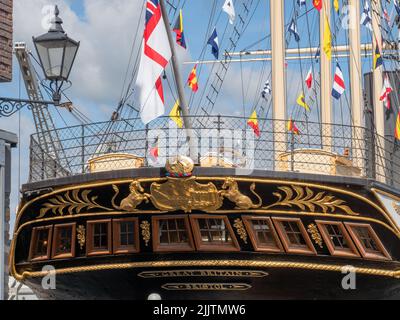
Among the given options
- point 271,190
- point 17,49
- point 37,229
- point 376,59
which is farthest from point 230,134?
point 17,49

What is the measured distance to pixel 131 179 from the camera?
15234 mm

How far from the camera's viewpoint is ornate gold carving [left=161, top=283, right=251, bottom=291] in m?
15.8

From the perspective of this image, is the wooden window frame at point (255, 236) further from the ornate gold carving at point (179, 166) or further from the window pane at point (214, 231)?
the ornate gold carving at point (179, 166)

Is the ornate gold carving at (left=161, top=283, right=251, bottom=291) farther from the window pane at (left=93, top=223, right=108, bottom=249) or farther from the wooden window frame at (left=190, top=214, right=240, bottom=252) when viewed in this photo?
the window pane at (left=93, top=223, right=108, bottom=249)

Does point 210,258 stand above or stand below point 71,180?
below

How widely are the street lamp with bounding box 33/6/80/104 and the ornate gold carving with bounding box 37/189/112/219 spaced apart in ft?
19.1

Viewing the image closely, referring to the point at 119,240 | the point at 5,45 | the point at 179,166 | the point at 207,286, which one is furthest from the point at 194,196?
the point at 5,45

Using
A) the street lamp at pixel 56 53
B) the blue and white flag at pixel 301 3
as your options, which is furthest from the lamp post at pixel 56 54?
the blue and white flag at pixel 301 3

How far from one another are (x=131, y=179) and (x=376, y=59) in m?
10.9

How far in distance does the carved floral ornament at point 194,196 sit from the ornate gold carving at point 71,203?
0.06ft
